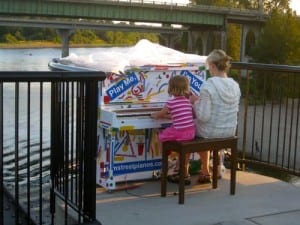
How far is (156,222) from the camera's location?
4906 mm

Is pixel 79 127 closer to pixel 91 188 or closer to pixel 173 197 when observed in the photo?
pixel 91 188

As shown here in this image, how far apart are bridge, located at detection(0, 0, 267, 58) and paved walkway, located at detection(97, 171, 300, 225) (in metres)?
47.7

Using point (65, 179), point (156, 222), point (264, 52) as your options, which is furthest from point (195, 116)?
point (264, 52)

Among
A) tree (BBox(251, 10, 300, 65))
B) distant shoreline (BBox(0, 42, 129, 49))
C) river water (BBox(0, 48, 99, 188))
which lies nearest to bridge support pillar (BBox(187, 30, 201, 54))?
distant shoreline (BBox(0, 42, 129, 49))

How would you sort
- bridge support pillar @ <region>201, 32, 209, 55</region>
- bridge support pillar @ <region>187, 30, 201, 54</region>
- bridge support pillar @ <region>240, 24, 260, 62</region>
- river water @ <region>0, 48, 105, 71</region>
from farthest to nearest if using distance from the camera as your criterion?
1. bridge support pillar @ <region>187, 30, 201, 54</region>
2. bridge support pillar @ <region>201, 32, 209, 55</region>
3. bridge support pillar @ <region>240, 24, 260, 62</region>
4. river water @ <region>0, 48, 105, 71</region>

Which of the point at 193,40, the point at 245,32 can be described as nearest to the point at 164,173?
the point at 245,32

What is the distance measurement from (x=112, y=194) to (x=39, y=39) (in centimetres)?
9744

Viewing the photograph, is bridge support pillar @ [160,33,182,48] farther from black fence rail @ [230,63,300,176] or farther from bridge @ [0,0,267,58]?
black fence rail @ [230,63,300,176]

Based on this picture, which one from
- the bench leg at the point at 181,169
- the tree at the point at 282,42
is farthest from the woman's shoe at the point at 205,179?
the tree at the point at 282,42

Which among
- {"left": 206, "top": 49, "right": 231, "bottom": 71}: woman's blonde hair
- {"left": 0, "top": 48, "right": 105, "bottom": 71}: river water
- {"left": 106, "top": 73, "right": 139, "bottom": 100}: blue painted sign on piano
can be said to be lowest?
{"left": 0, "top": 48, "right": 105, "bottom": 71}: river water

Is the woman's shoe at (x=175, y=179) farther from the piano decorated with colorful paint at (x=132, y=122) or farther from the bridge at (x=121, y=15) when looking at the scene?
the bridge at (x=121, y=15)

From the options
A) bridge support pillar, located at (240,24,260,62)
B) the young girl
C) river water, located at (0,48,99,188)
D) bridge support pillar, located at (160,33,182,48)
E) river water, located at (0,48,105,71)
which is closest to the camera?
the young girl

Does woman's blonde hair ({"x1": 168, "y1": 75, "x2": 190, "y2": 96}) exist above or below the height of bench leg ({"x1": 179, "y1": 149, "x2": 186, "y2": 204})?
above

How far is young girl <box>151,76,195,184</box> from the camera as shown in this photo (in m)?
5.42
